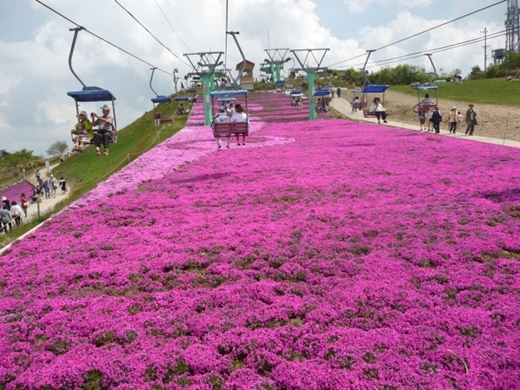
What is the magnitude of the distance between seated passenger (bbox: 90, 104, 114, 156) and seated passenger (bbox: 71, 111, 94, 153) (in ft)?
0.99

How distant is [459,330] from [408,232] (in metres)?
5.12

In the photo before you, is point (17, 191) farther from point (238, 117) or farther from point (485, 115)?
point (485, 115)

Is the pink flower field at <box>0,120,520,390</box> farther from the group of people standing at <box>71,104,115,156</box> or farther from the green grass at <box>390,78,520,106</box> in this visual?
the green grass at <box>390,78,520,106</box>

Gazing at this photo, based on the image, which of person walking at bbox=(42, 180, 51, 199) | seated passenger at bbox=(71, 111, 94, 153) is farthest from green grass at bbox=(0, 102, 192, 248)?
seated passenger at bbox=(71, 111, 94, 153)

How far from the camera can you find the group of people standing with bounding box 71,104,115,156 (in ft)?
60.2

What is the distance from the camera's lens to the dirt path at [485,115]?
117ft

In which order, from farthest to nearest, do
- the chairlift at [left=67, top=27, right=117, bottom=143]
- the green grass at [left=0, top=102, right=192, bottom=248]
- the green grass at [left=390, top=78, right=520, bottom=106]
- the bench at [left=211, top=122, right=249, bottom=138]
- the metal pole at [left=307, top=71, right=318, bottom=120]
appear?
1. the green grass at [left=390, top=78, right=520, bottom=106]
2. the metal pole at [left=307, top=71, right=318, bottom=120]
3. the green grass at [left=0, top=102, right=192, bottom=248]
4. the bench at [left=211, top=122, right=249, bottom=138]
5. the chairlift at [left=67, top=27, right=117, bottom=143]

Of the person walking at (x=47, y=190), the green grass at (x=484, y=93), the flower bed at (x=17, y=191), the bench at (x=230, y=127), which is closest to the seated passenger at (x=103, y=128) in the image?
the bench at (x=230, y=127)

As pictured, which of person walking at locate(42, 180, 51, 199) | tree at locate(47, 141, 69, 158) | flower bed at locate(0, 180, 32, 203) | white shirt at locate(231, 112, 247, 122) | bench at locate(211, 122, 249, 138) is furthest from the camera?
tree at locate(47, 141, 69, 158)

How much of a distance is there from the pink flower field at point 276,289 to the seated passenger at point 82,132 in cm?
230

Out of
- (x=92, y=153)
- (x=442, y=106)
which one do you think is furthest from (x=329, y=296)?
(x=92, y=153)

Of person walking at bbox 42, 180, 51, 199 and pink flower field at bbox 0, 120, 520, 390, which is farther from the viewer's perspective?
person walking at bbox 42, 180, 51, 199

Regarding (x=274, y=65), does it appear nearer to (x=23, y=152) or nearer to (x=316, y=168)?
(x=23, y=152)

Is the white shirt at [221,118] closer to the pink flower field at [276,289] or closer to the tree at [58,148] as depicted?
the pink flower field at [276,289]
